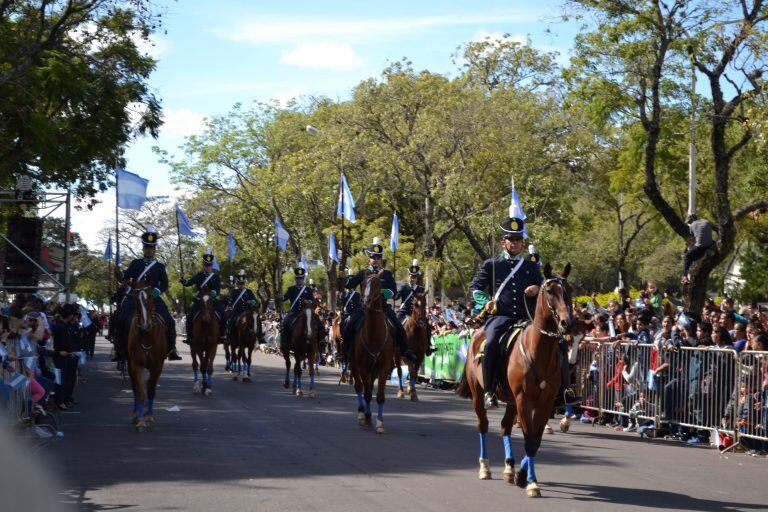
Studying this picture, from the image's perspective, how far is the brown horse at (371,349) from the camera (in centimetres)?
1578

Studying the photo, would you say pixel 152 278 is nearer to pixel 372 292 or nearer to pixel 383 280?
pixel 372 292

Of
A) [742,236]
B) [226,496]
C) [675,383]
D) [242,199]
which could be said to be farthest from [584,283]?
[226,496]

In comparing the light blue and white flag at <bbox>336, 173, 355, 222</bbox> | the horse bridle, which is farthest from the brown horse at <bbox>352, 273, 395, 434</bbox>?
the light blue and white flag at <bbox>336, 173, 355, 222</bbox>

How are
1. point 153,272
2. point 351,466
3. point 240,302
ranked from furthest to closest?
point 240,302 < point 153,272 < point 351,466

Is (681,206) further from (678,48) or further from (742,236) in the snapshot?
(678,48)

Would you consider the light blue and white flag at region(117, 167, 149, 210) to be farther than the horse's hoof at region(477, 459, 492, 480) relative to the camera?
Yes

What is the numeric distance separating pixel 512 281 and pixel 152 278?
7.30 metres

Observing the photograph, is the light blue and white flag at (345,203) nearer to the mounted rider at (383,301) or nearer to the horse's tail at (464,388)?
the mounted rider at (383,301)

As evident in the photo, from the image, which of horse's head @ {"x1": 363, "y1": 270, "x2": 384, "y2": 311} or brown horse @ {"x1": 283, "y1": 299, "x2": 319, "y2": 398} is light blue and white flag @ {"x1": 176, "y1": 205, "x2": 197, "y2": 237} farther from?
horse's head @ {"x1": 363, "y1": 270, "x2": 384, "y2": 311}

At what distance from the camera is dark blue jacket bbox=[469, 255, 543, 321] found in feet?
36.5

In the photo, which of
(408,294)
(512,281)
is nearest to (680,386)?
(512,281)

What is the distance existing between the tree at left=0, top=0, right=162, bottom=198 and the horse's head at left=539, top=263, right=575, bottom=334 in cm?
1254

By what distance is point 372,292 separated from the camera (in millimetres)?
15727

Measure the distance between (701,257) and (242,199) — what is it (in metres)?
37.0
